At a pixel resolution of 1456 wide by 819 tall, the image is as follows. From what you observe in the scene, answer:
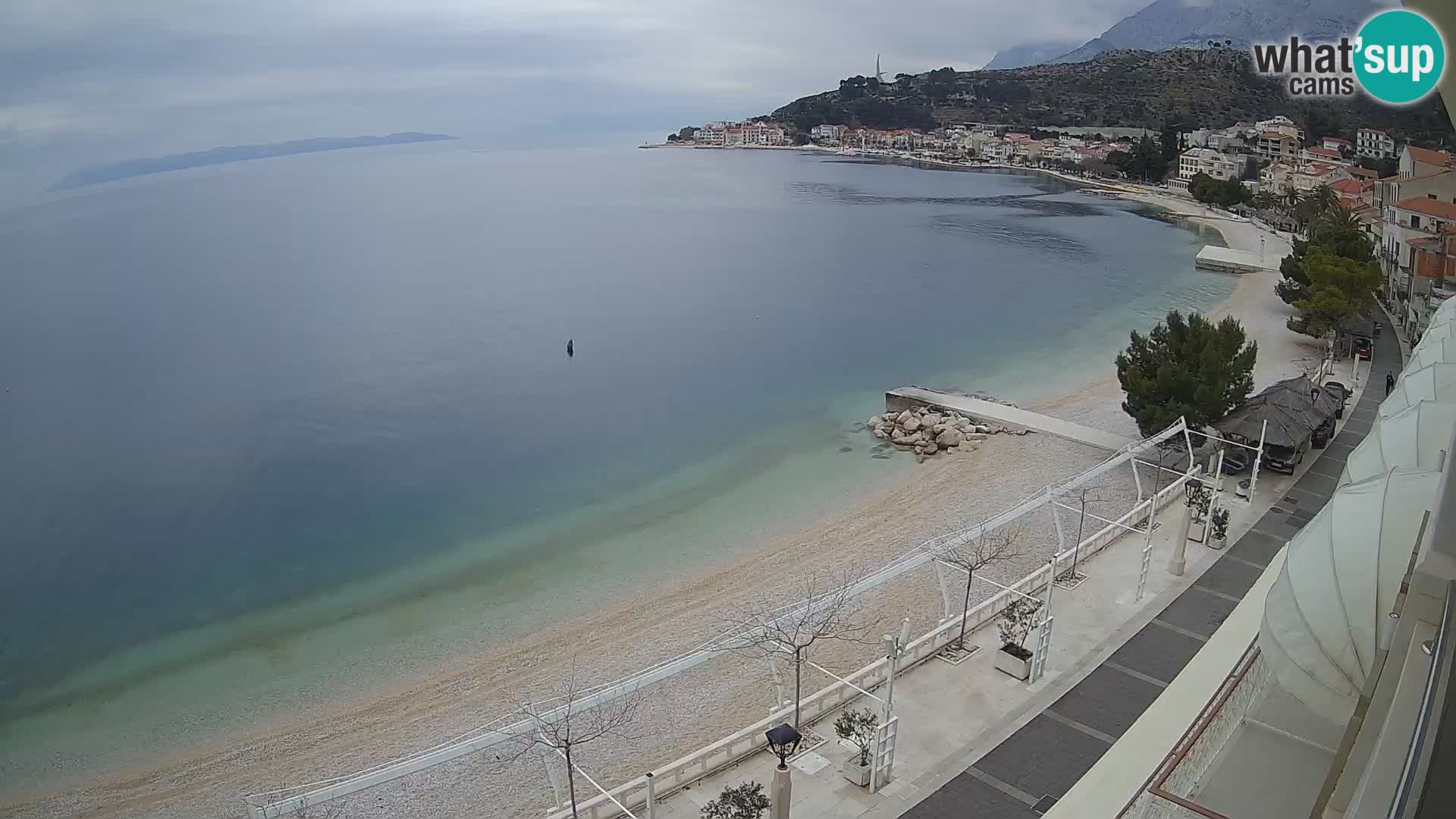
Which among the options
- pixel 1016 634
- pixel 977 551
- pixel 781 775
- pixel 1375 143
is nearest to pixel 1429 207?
pixel 977 551

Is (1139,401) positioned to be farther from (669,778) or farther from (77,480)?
(77,480)

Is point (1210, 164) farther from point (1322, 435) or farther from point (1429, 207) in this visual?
point (1322, 435)

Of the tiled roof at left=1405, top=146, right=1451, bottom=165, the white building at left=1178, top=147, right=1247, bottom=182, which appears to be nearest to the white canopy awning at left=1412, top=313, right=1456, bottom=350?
the tiled roof at left=1405, top=146, right=1451, bottom=165

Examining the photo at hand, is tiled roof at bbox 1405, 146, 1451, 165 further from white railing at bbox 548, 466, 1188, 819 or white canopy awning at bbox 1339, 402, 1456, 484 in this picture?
white canopy awning at bbox 1339, 402, 1456, 484

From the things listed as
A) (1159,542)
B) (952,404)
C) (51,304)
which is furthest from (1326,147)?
(51,304)

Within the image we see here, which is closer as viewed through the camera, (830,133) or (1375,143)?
(1375,143)

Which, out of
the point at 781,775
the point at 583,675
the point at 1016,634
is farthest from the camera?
the point at 583,675
